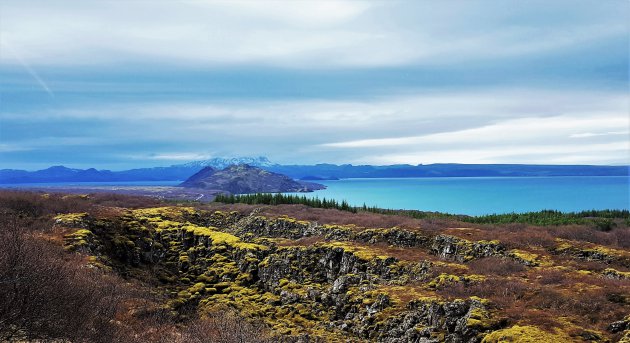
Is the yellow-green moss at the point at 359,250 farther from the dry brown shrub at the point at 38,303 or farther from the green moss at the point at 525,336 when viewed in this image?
the dry brown shrub at the point at 38,303

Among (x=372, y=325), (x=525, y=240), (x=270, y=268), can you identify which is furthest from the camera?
(x=525, y=240)

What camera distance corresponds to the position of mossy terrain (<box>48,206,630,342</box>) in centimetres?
2038

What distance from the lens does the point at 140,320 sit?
20625 millimetres

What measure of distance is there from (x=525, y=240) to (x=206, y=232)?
31.2 metres

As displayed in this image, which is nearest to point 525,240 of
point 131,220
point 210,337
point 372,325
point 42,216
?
point 372,325

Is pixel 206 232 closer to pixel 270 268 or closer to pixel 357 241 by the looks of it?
pixel 270 268

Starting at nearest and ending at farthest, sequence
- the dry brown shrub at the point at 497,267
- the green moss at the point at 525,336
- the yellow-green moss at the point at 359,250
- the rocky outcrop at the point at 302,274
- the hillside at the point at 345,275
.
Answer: the green moss at the point at 525,336 < the hillside at the point at 345,275 < the rocky outcrop at the point at 302,274 < the dry brown shrub at the point at 497,267 < the yellow-green moss at the point at 359,250

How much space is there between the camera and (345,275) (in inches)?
1209

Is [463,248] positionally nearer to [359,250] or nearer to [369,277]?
[359,250]

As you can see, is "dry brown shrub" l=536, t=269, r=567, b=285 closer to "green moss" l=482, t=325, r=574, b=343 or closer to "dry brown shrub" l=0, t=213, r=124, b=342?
"green moss" l=482, t=325, r=574, b=343

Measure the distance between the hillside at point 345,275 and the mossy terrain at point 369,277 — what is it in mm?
106

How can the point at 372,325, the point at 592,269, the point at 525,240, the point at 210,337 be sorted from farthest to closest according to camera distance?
the point at 525,240, the point at 592,269, the point at 372,325, the point at 210,337

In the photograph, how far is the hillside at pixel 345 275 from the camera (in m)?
20.1

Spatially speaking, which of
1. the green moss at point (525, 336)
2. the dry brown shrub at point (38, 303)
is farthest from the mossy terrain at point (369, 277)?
the dry brown shrub at point (38, 303)
